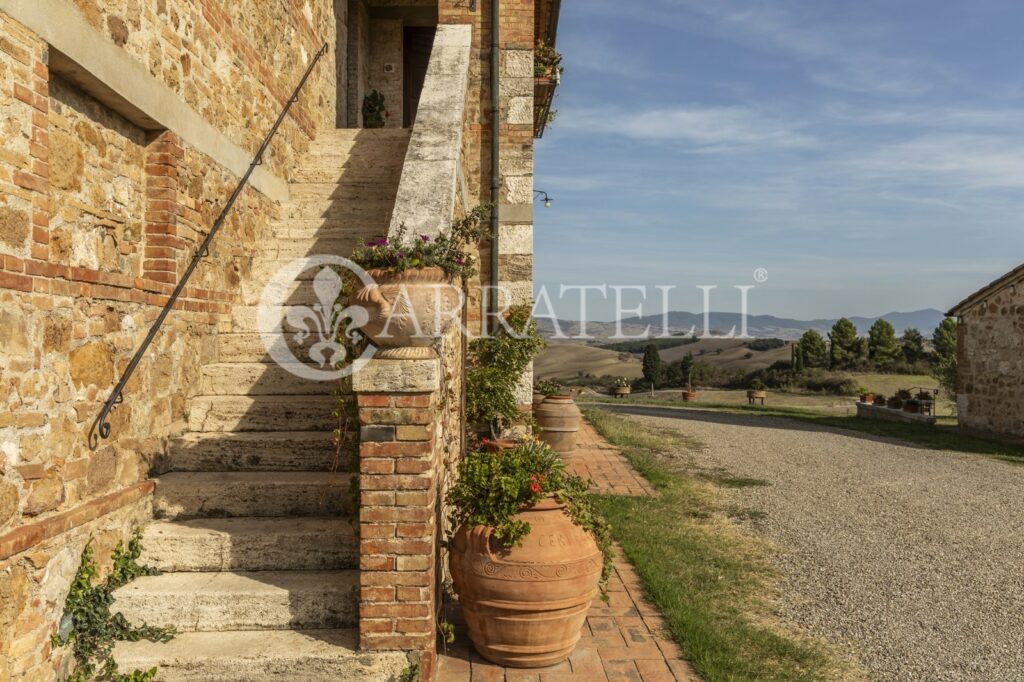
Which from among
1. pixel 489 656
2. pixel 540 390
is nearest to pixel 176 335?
pixel 489 656

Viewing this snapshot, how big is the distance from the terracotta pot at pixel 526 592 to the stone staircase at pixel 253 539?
513 mm

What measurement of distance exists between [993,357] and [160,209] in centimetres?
1583

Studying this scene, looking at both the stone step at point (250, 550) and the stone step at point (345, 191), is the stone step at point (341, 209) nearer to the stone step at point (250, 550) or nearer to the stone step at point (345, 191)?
the stone step at point (345, 191)

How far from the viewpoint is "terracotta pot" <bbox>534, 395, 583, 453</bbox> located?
8.90m

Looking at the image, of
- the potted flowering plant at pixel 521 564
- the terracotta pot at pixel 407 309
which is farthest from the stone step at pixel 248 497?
the terracotta pot at pixel 407 309

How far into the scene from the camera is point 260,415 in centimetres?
446

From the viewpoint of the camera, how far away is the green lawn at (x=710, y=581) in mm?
3607

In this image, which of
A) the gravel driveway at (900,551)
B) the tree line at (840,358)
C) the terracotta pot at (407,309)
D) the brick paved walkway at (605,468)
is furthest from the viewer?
the tree line at (840,358)

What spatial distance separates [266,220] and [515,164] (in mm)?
2739

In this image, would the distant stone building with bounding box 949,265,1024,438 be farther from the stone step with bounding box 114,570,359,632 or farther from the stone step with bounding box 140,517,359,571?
the stone step with bounding box 114,570,359,632

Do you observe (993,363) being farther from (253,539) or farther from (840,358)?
(840,358)

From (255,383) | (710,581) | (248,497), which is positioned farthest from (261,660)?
(710,581)

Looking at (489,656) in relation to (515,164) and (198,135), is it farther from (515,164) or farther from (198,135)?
(515,164)

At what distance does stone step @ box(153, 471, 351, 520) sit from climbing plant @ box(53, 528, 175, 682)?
54 cm
